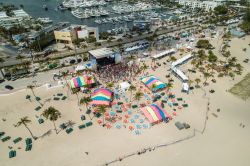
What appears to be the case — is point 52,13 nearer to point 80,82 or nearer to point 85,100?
point 80,82

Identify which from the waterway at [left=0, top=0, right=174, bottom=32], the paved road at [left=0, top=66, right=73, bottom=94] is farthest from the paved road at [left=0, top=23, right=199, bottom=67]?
the waterway at [left=0, top=0, right=174, bottom=32]

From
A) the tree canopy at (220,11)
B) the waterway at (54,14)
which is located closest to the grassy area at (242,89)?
the waterway at (54,14)

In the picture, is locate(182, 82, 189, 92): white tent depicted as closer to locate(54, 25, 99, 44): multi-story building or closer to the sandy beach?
the sandy beach

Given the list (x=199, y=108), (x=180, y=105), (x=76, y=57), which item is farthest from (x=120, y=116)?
(x=76, y=57)

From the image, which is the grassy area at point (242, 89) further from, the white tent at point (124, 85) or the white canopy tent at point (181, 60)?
the white tent at point (124, 85)

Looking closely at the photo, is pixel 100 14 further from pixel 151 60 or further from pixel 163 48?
pixel 151 60

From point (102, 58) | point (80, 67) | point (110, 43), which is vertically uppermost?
point (110, 43)

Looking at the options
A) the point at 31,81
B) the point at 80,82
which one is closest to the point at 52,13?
the point at 31,81
